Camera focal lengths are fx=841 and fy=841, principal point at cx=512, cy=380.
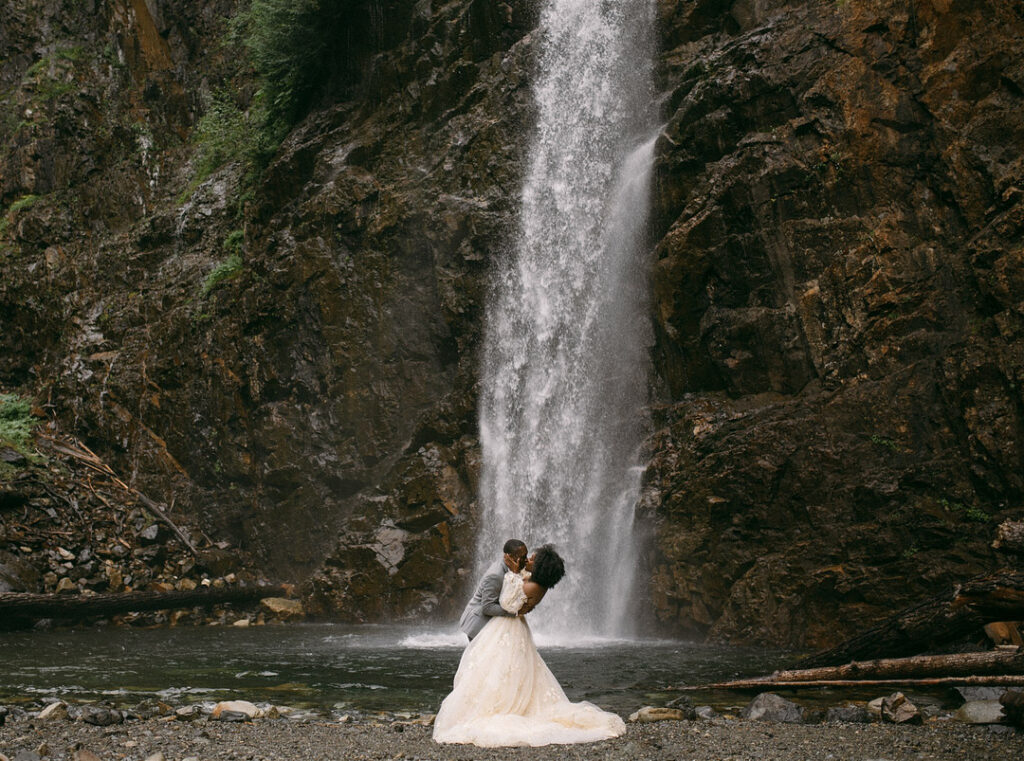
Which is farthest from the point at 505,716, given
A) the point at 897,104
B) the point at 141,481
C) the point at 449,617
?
the point at 141,481

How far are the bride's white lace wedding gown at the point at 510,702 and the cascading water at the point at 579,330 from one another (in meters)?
7.61

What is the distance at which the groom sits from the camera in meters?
6.49

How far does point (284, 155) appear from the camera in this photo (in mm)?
21328

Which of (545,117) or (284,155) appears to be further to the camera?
(284,155)

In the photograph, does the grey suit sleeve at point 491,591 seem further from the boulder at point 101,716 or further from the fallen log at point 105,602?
the fallen log at point 105,602

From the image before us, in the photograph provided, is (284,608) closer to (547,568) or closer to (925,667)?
(547,568)

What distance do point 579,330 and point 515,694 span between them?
1108 centimetres

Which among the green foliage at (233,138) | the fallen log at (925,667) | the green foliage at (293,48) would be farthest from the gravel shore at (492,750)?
the green foliage at (293,48)

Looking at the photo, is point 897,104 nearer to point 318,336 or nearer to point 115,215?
point 318,336

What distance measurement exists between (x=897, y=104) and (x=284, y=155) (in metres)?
14.4

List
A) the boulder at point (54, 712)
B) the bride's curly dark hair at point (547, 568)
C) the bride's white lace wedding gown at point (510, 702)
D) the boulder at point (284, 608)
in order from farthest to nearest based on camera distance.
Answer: the boulder at point (284, 608), the boulder at point (54, 712), the bride's curly dark hair at point (547, 568), the bride's white lace wedding gown at point (510, 702)

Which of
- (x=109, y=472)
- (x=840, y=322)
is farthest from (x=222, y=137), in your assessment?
(x=840, y=322)

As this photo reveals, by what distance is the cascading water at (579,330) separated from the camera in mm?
14703

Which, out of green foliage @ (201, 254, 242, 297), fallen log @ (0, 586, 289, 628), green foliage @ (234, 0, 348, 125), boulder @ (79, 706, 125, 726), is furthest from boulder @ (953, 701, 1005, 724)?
green foliage @ (234, 0, 348, 125)
